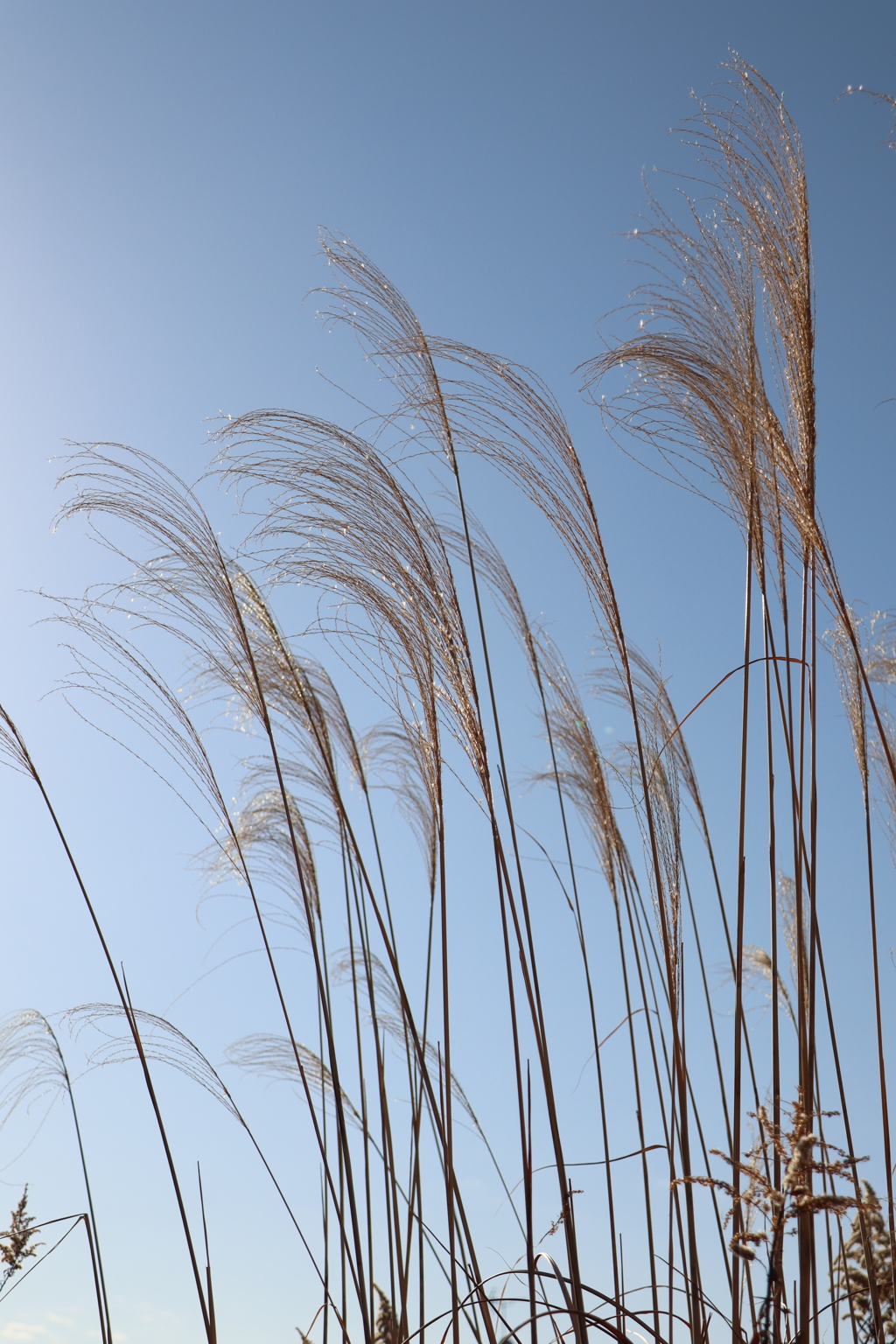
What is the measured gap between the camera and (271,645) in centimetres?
252

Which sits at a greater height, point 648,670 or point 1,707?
point 648,670

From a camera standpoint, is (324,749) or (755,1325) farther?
(324,749)

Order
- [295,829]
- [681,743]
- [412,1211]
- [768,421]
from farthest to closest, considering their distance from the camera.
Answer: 1. [295,829]
2. [681,743]
3. [412,1211]
4. [768,421]

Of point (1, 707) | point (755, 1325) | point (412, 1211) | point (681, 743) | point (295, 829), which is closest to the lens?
point (755, 1325)

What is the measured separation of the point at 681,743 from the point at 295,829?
1207 mm

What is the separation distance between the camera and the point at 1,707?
6.32ft

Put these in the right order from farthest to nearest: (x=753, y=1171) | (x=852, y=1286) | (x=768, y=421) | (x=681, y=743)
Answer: (x=681, y=743) → (x=852, y=1286) → (x=768, y=421) → (x=753, y=1171)

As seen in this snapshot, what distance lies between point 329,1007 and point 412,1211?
1.94ft

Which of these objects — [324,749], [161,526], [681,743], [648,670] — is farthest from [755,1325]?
[648,670]

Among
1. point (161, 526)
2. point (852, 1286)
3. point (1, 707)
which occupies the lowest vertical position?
point (852, 1286)

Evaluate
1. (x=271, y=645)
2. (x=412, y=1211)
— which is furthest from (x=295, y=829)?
(x=412, y=1211)

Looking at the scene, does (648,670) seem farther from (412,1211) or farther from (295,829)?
(412,1211)

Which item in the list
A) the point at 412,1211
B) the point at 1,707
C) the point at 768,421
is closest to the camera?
the point at 768,421

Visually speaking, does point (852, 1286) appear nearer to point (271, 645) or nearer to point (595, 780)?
point (595, 780)
